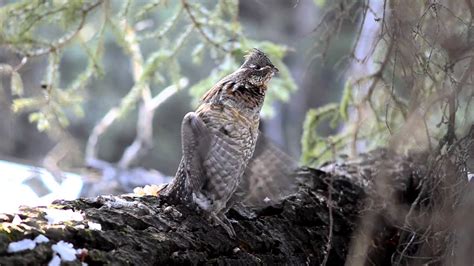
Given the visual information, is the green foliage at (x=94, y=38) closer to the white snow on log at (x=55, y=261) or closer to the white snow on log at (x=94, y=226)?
the white snow on log at (x=94, y=226)

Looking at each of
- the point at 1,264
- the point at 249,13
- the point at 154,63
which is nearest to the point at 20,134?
the point at 249,13

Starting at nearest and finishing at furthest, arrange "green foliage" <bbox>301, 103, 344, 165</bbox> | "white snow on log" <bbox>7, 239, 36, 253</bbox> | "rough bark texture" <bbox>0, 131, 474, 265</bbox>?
"white snow on log" <bbox>7, 239, 36, 253</bbox> → "rough bark texture" <bbox>0, 131, 474, 265</bbox> → "green foliage" <bbox>301, 103, 344, 165</bbox>

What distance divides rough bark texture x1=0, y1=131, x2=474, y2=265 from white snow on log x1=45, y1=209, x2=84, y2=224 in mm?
25

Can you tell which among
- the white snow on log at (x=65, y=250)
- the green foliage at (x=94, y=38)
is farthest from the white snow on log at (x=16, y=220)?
the green foliage at (x=94, y=38)

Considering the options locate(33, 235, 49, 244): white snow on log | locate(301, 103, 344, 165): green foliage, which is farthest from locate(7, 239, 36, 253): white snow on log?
locate(301, 103, 344, 165): green foliage

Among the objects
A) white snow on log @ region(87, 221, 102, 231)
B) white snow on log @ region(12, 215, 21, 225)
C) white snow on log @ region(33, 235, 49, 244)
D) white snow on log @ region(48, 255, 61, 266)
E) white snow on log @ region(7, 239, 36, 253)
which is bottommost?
white snow on log @ region(48, 255, 61, 266)

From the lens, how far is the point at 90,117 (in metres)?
12.5

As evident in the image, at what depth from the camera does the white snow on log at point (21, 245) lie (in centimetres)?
202

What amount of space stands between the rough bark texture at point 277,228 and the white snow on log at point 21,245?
1 centimetres

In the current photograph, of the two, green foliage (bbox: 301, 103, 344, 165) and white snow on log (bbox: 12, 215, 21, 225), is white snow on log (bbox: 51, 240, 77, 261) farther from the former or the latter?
→ green foliage (bbox: 301, 103, 344, 165)

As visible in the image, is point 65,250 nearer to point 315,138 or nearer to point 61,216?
point 61,216

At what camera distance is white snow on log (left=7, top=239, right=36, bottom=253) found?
6.62ft

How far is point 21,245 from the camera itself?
6.72ft

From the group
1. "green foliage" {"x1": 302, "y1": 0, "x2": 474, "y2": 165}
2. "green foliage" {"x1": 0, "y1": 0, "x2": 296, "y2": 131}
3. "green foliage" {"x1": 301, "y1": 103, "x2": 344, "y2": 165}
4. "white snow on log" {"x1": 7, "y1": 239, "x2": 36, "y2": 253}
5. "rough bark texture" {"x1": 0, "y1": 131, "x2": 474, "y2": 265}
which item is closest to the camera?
"white snow on log" {"x1": 7, "y1": 239, "x2": 36, "y2": 253}
